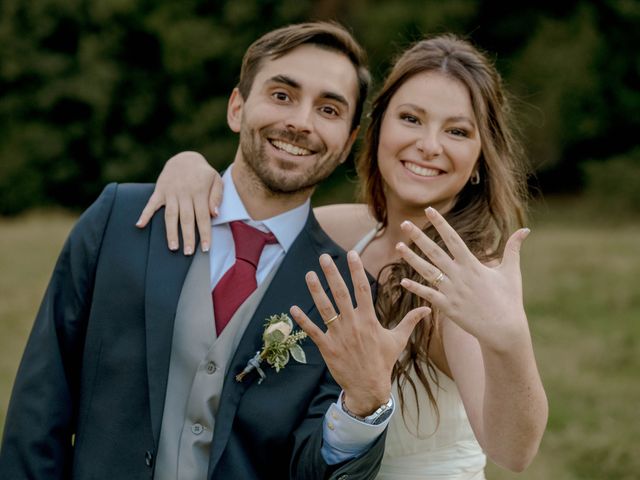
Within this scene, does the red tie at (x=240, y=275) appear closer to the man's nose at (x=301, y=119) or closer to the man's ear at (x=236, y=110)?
the man's nose at (x=301, y=119)

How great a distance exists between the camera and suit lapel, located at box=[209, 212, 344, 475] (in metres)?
2.57

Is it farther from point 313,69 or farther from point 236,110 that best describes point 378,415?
point 236,110

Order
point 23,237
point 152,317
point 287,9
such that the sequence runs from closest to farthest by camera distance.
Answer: point 152,317, point 23,237, point 287,9

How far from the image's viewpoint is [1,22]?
23.5 meters

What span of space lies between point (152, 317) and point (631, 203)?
2097 cm

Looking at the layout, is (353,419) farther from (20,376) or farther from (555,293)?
(555,293)

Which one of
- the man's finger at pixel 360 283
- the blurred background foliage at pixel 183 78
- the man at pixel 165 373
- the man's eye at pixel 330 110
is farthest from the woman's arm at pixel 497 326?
the blurred background foliage at pixel 183 78

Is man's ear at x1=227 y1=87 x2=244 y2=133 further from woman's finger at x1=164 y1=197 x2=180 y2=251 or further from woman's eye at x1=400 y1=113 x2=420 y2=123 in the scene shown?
woman's eye at x1=400 y1=113 x2=420 y2=123

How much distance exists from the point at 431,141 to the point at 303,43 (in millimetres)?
610

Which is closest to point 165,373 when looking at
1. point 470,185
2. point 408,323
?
point 408,323

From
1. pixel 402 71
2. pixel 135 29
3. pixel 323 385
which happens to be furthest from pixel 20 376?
pixel 135 29

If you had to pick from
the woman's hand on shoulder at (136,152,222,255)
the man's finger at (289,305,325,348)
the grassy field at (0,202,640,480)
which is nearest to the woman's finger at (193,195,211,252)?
the woman's hand on shoulder at (136,152,222,255)

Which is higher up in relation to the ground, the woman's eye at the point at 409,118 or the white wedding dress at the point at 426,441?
the woman's eye at the point at 409,118

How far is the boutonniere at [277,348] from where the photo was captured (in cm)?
261
